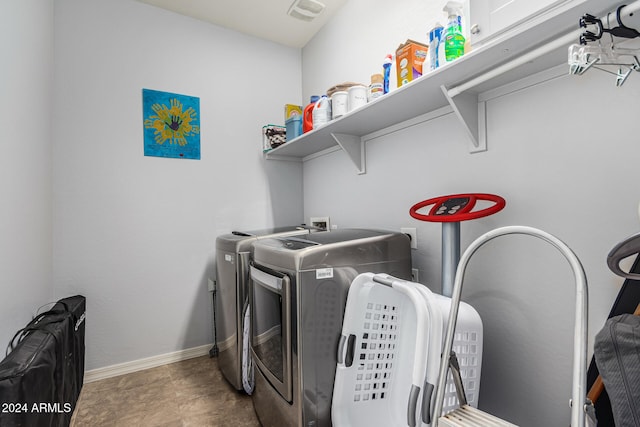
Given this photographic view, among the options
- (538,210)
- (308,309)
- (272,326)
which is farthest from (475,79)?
(272,326)

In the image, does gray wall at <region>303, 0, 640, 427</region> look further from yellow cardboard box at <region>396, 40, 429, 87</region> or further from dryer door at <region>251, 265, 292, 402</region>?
dryer door at <region>251, 265, 292, 402</region>

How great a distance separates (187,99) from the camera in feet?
8.29

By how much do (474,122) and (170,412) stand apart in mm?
2283

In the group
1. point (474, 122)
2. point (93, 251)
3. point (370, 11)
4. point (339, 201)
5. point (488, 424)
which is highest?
point (370, 11)

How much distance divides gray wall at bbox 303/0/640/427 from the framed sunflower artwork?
5.96 ft

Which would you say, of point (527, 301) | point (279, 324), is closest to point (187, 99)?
point (279, 324)

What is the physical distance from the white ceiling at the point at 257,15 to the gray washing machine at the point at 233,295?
1.81 metres

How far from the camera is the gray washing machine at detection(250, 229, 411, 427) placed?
4.28 ft

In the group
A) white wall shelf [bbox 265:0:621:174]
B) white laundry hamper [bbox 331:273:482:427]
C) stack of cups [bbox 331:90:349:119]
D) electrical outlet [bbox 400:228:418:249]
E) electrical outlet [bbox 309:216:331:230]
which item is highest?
stack of cups [bbox 331:90:349:119]

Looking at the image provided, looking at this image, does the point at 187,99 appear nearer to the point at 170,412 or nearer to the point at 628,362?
the point at 170,412

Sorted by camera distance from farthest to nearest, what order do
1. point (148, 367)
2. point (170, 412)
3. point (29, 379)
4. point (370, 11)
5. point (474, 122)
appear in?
point (148, 367)
point (370, 11)
point (170, 412)
point (474, 122)
point (29, 379)

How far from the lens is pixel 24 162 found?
1481 millimetres

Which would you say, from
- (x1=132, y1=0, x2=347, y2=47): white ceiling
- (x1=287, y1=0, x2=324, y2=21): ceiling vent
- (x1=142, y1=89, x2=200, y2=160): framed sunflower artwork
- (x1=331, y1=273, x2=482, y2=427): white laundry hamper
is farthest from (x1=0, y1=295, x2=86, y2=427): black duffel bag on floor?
(x1=287, y1=0, x2=324, y2=21): ceiling vent

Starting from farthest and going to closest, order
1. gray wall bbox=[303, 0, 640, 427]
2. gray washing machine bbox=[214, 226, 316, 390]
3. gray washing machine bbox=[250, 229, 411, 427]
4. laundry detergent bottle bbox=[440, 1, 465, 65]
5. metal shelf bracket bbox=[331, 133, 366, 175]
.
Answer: metal shelf bracket bbox=[331, 133, 366, 175], gray washing machine bbox=[214, 226, 316, 390], gray washing machine bbox=[250, 229, 411, 427], laundry detergent bottle bbox=[440, 1, 465, 65], gray wall bbox=[303, 0, 640, 427]
